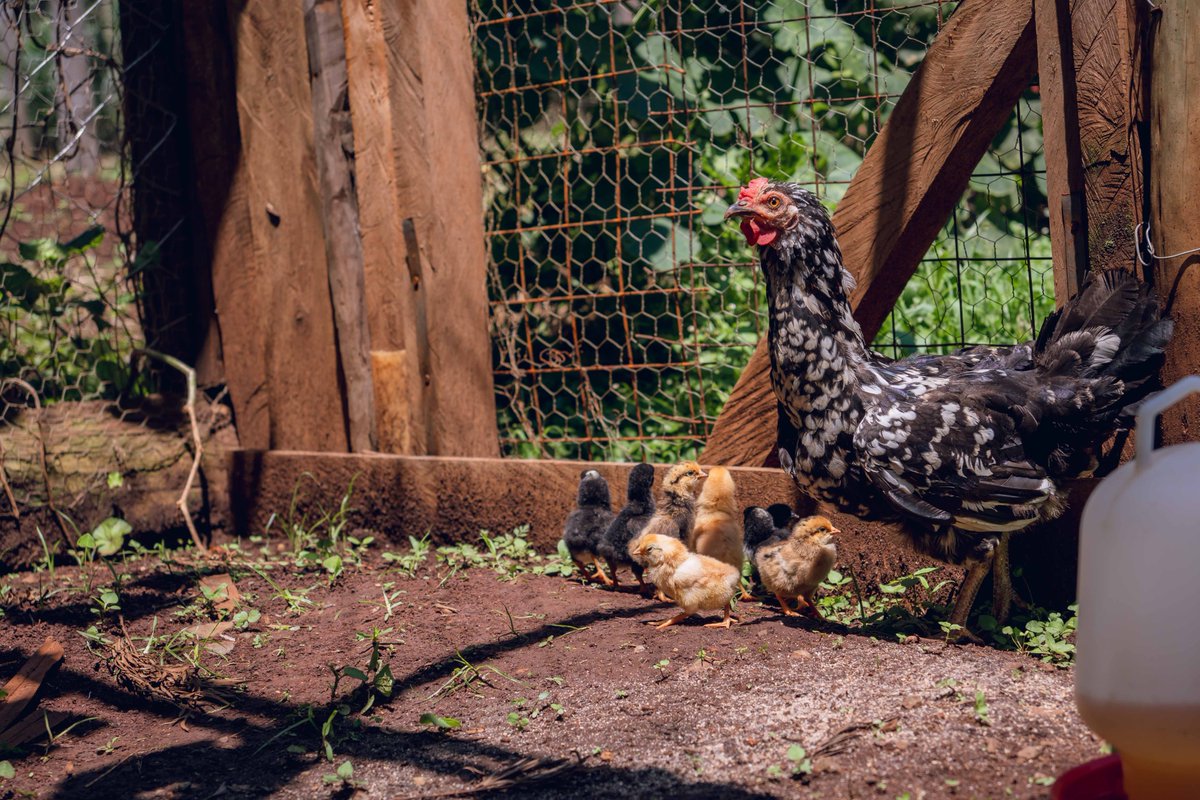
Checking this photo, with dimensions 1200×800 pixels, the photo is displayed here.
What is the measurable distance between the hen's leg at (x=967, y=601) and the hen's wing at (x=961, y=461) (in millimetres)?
169

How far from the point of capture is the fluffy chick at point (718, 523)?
3670 millimetres

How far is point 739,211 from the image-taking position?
3438 mm

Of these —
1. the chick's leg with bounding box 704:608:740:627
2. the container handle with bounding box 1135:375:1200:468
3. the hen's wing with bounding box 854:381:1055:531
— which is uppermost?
the container handle with bounding box 1135:375:1200:468

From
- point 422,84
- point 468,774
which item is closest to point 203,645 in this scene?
point 468,774

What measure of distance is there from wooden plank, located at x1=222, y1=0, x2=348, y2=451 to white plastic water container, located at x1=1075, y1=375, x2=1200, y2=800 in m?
3.72

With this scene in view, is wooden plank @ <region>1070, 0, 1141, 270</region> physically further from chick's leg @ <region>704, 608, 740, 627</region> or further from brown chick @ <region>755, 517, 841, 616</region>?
chick's leg @ <region>704, 608, 740, 627</region>

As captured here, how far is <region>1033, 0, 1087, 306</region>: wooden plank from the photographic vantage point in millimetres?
3199

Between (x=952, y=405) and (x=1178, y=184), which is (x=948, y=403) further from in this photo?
(x=1178, y=184)

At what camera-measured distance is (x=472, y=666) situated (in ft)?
10.4

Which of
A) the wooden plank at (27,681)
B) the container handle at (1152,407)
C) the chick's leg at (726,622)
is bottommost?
the chick's leg at (726,622)

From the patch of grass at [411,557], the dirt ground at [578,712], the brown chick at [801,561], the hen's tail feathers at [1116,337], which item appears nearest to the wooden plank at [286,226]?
the patch of grass at [411,557]

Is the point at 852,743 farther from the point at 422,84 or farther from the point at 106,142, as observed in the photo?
the point at 106,142

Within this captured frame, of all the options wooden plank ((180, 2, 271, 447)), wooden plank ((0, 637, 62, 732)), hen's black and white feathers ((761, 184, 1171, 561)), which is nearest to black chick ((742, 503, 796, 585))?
hen's black and white feathers ((761, 184, 1171, 561))

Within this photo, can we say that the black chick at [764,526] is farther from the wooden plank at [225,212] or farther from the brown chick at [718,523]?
the wooden plank at [225,212]
